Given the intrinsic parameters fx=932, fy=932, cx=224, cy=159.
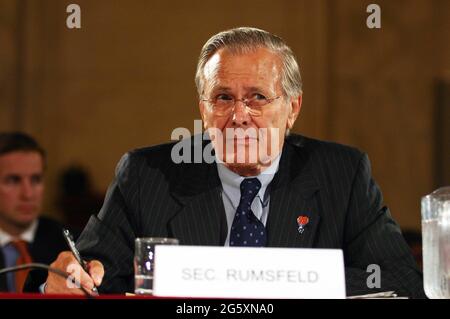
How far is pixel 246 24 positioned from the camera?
521 centimetres

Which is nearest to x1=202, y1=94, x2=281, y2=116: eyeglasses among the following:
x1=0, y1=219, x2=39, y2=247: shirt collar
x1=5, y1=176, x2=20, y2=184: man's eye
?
x1=0, y1=219, x2=39, y2=247: shirt collar

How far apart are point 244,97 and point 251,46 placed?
5.8 inches

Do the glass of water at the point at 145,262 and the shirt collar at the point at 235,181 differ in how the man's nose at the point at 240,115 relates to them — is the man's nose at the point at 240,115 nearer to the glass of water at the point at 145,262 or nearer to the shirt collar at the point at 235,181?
the shirt collar at the point at 235,181

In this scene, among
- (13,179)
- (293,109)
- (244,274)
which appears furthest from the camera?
(13,179)

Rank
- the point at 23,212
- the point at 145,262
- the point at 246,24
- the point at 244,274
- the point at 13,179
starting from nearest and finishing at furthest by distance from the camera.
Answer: the point at 244,274, the point at 145,262, the point at 23,212, the point at 13,179, the point at 246,24

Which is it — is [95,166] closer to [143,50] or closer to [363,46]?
[143,50]

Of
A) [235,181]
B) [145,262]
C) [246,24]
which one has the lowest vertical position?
[145,262]

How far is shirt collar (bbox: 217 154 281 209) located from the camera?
2682 millimetres

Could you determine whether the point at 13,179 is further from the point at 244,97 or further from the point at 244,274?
the point at 244,274

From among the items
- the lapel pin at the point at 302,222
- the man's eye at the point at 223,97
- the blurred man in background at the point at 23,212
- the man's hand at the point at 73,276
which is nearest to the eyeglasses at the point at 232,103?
the man's eye at the point at 223,97

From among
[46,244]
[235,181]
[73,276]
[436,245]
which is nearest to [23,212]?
[46,244]

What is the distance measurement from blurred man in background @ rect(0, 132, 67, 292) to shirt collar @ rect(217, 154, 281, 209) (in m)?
1.35

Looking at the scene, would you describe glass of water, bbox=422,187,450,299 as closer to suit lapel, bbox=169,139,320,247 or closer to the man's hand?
suit lapel, bbox=169,139,320,247
